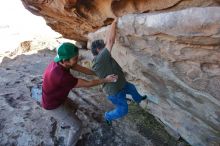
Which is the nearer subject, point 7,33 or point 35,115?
point 35,115

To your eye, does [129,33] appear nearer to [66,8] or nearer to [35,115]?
[66,8]

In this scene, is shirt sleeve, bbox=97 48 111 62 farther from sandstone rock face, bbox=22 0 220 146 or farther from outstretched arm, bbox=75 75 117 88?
sandstone rock face, bbox=22 0 220 146

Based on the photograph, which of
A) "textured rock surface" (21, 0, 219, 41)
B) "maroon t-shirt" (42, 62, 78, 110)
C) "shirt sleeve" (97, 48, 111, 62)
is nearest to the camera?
"textured rock surface" (21, 0, 219, 41)

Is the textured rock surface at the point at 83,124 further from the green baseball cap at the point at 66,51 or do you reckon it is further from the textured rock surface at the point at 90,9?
the textured rock surface at the point at 90,9

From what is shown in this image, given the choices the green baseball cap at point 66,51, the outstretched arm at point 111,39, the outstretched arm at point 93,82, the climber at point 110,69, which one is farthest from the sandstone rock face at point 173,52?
the green baseball cap at point 66,51

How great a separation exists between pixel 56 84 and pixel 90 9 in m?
2.22

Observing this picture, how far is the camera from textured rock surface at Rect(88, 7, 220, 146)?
4.15m

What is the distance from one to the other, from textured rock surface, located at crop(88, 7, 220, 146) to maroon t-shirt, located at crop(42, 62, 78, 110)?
4.30 feet

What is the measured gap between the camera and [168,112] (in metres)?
6.48

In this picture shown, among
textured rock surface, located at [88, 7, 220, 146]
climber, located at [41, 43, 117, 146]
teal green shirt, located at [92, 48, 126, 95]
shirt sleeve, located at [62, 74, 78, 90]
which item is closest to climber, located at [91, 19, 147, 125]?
teal green shirt, located at [92, 48, 126, 95]

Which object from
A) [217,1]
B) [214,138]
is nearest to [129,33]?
[217,1]

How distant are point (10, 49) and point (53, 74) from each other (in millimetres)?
9581

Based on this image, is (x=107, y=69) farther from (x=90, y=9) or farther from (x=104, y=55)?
(x=90, y=9)

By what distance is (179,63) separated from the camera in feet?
16.1
